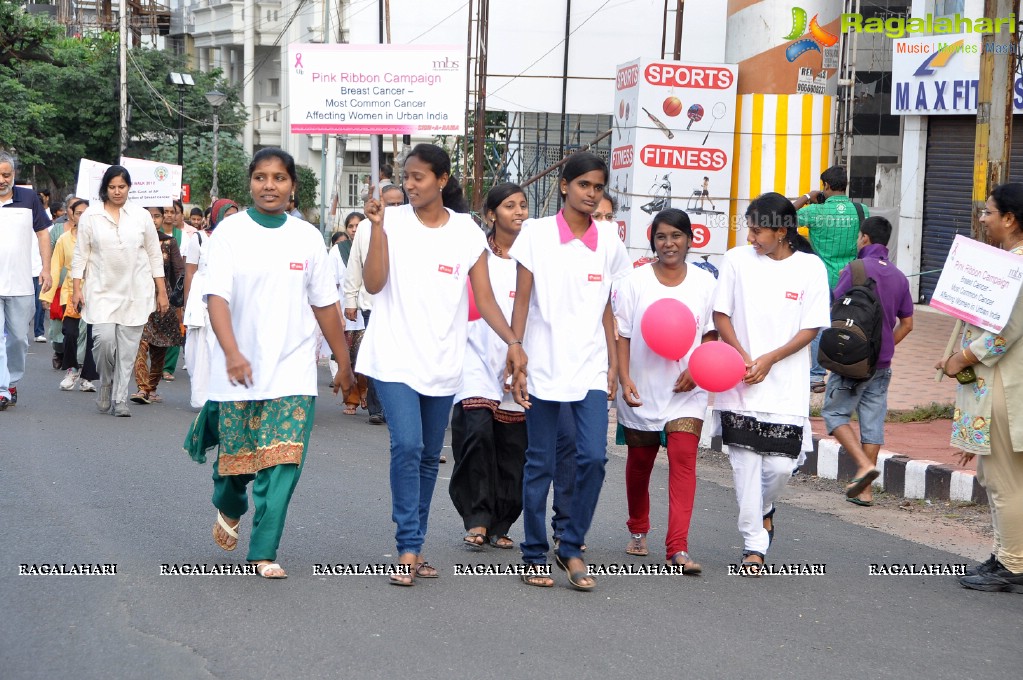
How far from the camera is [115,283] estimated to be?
1036 centimetres

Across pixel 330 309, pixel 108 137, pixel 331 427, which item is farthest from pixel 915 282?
pixel 108 137

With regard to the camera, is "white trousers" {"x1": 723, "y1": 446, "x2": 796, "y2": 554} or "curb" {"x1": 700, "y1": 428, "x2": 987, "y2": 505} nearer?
"white trousers" {"x1": 723, "y1": 446, "x2": 796, "y2": 554}

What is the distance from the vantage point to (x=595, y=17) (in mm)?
27391

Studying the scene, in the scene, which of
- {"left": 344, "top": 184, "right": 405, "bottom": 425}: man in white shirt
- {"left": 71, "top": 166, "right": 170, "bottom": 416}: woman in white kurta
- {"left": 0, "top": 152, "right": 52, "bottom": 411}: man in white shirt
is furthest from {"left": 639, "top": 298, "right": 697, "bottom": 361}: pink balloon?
{"left": 0, "top": 152, "right": 52, "bottom": 411}: man in white shirt

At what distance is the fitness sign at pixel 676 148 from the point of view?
44.6ft

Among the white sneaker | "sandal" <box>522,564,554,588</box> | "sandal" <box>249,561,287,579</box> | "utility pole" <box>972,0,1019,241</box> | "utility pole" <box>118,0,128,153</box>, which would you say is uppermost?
"utility pole" <box>118,0,128,153</box>

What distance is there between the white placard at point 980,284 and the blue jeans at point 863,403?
83.5 inches

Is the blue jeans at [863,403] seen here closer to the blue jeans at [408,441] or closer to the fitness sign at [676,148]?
the blue jeans at [408,441]

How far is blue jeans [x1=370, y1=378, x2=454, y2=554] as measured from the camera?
5.36m

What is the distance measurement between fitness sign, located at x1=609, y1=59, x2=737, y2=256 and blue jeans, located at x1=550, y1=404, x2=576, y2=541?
789cm

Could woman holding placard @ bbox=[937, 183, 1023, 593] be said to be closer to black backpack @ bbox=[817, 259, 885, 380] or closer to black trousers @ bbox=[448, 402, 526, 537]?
black backpack @ bbox=[817, 259, 885, 380]

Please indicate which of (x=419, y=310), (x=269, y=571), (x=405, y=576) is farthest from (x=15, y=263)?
(x=405, y=576)

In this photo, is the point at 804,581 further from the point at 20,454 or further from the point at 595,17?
the point at 595,17

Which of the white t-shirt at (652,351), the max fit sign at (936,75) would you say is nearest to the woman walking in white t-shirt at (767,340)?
the white t-shirt at (652,351)
